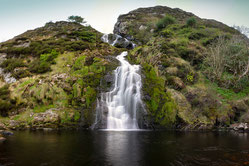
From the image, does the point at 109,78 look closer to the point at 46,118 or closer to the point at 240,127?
the point at 46,118

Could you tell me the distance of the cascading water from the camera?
17.5 metres

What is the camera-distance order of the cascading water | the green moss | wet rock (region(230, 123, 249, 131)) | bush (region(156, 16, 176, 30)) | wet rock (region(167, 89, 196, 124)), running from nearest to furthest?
wet rock (region(230, 123, 249, 131)), the cascading water, the green moss, wet rock (region(167, 89, 196, 124)), bush (region(156, 16, 176, 30))

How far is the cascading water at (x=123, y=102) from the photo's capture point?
1750 centimetres

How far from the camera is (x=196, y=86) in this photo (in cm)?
2183

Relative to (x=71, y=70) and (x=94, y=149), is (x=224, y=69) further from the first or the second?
(x=94, y=149)

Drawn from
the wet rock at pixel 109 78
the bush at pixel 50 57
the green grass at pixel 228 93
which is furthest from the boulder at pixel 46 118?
the green grass at pixel 228 93

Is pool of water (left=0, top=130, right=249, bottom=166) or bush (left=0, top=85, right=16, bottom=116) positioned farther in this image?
bush (left=0, top=85, right=16, bottom=116)

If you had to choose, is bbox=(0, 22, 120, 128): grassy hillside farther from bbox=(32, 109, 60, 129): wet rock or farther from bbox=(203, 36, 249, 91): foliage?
bbox=(203, 36, 249, 91): foliage

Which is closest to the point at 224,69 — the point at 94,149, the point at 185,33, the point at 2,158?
the point at 185,33

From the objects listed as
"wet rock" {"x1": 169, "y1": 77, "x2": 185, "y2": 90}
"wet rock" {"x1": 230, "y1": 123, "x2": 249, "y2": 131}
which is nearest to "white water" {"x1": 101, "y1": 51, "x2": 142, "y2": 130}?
"wet rock" {"x1": 169, "y1": 77, "x2": 185, "y2": 90}

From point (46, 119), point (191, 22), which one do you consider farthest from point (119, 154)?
point (191, 22)

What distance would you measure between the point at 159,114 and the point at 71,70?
12.7 meters

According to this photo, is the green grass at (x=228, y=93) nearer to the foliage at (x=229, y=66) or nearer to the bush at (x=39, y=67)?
the foliage at (x=229, y=66)

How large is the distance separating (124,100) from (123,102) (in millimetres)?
287
